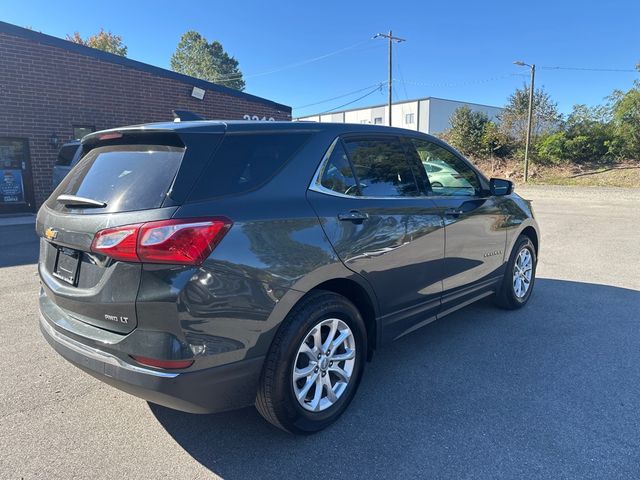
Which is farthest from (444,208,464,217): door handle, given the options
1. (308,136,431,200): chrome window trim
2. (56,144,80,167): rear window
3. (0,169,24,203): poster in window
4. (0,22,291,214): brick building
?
(0,169,24,203): poster in window

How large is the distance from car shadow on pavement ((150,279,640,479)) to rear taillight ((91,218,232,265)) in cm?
117

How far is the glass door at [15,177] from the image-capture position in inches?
485

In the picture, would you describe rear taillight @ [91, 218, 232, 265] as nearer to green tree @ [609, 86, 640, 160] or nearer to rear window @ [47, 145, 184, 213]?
rear window @ [47, 145, 184, 213]

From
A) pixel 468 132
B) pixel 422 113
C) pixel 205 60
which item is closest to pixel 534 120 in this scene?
pixel 468 132

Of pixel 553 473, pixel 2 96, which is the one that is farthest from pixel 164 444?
pixel 2 96

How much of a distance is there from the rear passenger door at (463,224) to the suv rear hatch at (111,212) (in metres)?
2.04

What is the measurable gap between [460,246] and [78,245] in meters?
2.81

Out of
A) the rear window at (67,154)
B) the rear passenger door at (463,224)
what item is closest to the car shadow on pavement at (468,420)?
the rear passenger door at (463,224)

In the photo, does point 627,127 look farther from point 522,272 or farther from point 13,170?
point 13,170

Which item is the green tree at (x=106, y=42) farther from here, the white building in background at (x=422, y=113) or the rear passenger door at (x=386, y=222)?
the rear passenger door at (x=386, y=222)

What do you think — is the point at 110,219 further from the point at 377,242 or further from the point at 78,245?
the point at 377,242

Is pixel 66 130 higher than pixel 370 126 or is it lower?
higher

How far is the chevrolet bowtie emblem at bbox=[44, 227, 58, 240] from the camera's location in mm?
2518

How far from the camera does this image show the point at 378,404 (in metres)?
2.96
